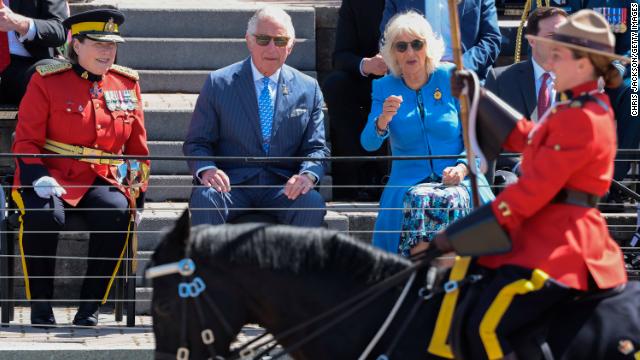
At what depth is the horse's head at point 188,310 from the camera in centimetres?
471

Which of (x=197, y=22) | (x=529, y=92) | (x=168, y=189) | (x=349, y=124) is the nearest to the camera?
(x=529, y=92)

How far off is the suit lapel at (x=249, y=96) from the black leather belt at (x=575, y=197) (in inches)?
130

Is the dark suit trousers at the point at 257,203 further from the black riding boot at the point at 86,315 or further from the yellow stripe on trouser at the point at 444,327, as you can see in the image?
the yellow stripe on trouser at the point at 444,327

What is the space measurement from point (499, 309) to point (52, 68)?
13.6 ft

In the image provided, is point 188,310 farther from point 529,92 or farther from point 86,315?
point 529,92

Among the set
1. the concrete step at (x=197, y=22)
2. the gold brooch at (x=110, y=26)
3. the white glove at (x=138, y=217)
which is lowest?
the white glove at (x=138, y=217)

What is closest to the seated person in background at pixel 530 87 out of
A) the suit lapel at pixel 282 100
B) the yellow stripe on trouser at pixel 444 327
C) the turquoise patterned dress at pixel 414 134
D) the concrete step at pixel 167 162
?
the turquoise patterned dress at pixel 414 134

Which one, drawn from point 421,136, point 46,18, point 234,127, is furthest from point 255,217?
point 46,18

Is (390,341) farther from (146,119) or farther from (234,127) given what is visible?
(146,119)

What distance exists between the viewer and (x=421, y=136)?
24.9ft

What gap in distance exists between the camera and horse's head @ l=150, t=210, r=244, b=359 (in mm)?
4711

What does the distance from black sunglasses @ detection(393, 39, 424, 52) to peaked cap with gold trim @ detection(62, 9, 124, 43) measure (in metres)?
1.81

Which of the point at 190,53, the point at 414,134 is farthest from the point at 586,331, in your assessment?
the point at 190,53

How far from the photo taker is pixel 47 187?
747 cm
